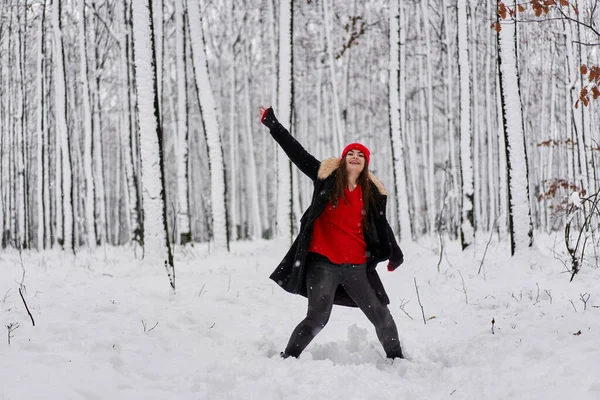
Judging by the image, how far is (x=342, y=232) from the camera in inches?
147

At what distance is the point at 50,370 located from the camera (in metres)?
2.93

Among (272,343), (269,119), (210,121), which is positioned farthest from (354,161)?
(210,121)

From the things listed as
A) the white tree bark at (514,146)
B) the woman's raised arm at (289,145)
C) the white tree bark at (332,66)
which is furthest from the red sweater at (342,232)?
the white tree bark at (332,66)

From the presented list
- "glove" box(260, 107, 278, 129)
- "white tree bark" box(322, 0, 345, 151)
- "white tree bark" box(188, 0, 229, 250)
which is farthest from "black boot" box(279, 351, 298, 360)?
"white tree bark" box(322, 0, 345, 151)

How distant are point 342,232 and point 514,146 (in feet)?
15.5

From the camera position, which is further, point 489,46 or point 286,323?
point 489,46

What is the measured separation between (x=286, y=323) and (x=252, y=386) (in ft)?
6.38

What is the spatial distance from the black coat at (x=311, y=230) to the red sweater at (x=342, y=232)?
84mm

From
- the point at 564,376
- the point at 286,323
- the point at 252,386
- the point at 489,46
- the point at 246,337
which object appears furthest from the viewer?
the point at 489,46

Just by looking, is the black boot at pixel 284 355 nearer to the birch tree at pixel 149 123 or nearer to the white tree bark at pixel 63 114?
the birch tree at pixel 149 123

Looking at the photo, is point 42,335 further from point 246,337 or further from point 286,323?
point 286,323

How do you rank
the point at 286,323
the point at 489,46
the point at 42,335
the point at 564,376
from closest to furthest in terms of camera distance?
the point at 564,376 → the point at 42,335 → the point at 286,323 → the point at 489,46

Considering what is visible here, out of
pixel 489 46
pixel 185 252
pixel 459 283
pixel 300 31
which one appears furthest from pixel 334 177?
pixel 300 31

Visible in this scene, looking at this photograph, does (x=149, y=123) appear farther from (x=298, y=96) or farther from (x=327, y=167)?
(x=298, y=96)
